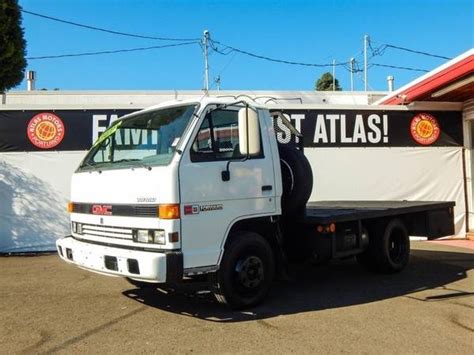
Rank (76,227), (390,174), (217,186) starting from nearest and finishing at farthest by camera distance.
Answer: (217,186)
(76,227)
(390,174)

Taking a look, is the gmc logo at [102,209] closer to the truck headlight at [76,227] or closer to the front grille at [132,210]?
the front grille at [132,210]

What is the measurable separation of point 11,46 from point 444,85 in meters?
8.99

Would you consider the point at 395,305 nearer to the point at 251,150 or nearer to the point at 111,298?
the point at 251,150

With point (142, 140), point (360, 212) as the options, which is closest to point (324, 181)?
point (360, 212)

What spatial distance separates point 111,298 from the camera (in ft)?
23.0

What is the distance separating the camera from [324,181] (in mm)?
12953

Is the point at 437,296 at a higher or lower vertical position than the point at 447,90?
lower

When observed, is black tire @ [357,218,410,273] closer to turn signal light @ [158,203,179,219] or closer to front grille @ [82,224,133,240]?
turn signal light @ [158,203,179,219]

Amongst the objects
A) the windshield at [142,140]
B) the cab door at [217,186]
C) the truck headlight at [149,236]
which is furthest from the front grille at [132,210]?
the windshield at [142,140]

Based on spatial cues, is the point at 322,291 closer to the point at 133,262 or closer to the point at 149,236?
the point at 149,236

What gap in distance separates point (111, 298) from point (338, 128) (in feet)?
25.5

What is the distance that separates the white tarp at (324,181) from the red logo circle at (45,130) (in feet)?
0.79

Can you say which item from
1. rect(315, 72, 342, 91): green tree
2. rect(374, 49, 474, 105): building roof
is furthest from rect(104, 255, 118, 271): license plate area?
rect(315, 72, 342, 91): green tree

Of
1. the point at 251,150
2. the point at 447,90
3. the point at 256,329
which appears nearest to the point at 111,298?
the point at 256,329
